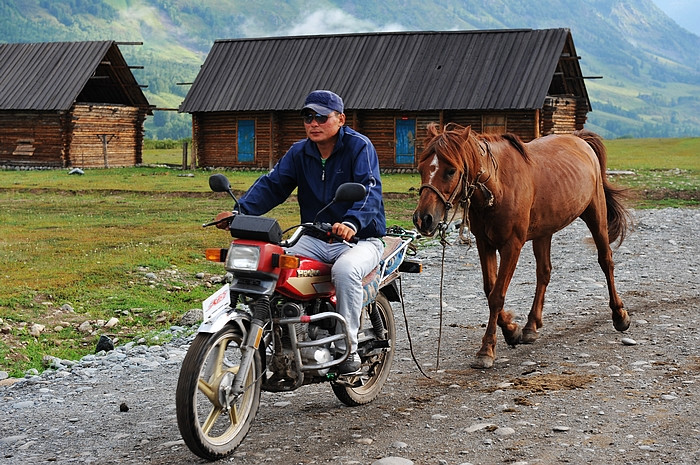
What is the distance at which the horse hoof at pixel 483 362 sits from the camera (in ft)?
23.0

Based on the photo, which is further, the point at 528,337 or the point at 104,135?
the point at 104,135

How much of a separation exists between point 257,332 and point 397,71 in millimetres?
35055

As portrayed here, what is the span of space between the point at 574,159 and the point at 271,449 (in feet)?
15.6

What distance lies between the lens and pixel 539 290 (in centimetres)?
833

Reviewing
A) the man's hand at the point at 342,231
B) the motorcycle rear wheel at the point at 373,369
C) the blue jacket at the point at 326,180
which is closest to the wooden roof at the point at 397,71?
the motorcycle rear wheel at the point at 373,369

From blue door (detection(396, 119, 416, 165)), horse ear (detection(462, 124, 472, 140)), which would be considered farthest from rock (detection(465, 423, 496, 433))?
blue door (detection(396, 119, 416, 165))

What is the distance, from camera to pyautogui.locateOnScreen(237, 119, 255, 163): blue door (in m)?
41.4

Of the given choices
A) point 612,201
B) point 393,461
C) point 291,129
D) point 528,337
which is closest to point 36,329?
point 528,337

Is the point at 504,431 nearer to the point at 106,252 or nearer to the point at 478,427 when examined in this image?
the point at 478,427

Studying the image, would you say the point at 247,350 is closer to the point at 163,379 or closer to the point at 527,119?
the point at 163,379

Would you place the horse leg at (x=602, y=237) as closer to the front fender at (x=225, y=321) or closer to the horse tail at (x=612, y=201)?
the horse tail at (x=612, y=201)

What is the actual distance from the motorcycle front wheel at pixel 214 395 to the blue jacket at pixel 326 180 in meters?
1.07

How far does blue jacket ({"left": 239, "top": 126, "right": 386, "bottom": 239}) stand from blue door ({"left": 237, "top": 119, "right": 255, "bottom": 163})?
3582cm

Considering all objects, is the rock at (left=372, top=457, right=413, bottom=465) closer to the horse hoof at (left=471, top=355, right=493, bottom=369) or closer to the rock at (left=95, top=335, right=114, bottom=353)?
the horse hoof at (left=471, top=355, right=493, bottom=369)
